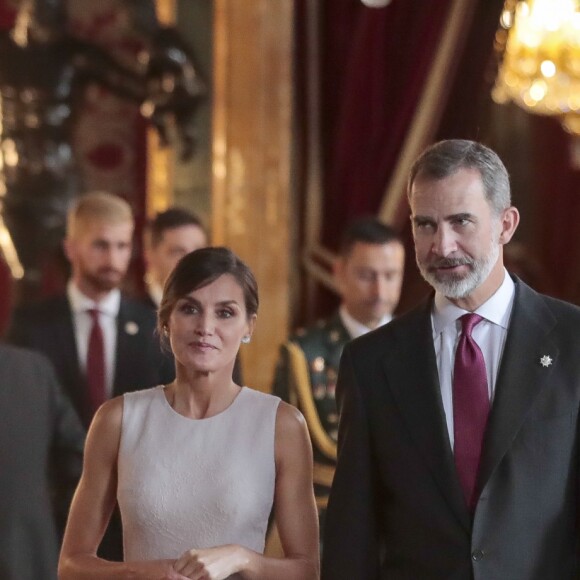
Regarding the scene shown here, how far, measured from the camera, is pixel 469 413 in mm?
2529

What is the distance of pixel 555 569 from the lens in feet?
8.14

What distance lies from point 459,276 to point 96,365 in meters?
1.67

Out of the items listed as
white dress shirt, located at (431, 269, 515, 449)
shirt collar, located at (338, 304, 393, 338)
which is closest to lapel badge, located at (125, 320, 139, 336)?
shirt collar, located at (338, 304, 393, 338)

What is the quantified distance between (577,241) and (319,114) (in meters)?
1.35

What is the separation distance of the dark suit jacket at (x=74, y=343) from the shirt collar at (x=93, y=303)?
15 mm

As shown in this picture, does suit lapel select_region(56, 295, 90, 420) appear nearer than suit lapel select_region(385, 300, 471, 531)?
No

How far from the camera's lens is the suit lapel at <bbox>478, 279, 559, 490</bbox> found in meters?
2.48

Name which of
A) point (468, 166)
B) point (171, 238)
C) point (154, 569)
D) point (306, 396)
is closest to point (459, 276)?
point (468, 166)

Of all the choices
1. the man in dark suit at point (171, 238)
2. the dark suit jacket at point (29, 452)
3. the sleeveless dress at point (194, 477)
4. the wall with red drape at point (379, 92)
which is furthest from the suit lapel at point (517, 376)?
the wall with red drape at point (379, 92)

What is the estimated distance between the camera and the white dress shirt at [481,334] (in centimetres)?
256

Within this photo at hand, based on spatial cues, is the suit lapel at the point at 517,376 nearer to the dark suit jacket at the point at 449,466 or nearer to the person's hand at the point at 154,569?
the dark suit jacket at the point at 449,466

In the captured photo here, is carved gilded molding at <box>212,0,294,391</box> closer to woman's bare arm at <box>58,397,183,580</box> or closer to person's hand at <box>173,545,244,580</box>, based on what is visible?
woman's bare arm at <box>58,397,183,580</box>

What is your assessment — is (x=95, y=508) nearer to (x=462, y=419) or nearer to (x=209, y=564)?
(x=209, y=564)

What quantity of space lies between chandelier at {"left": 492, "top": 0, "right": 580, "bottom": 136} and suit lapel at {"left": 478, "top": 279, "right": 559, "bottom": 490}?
2217 millimetres
